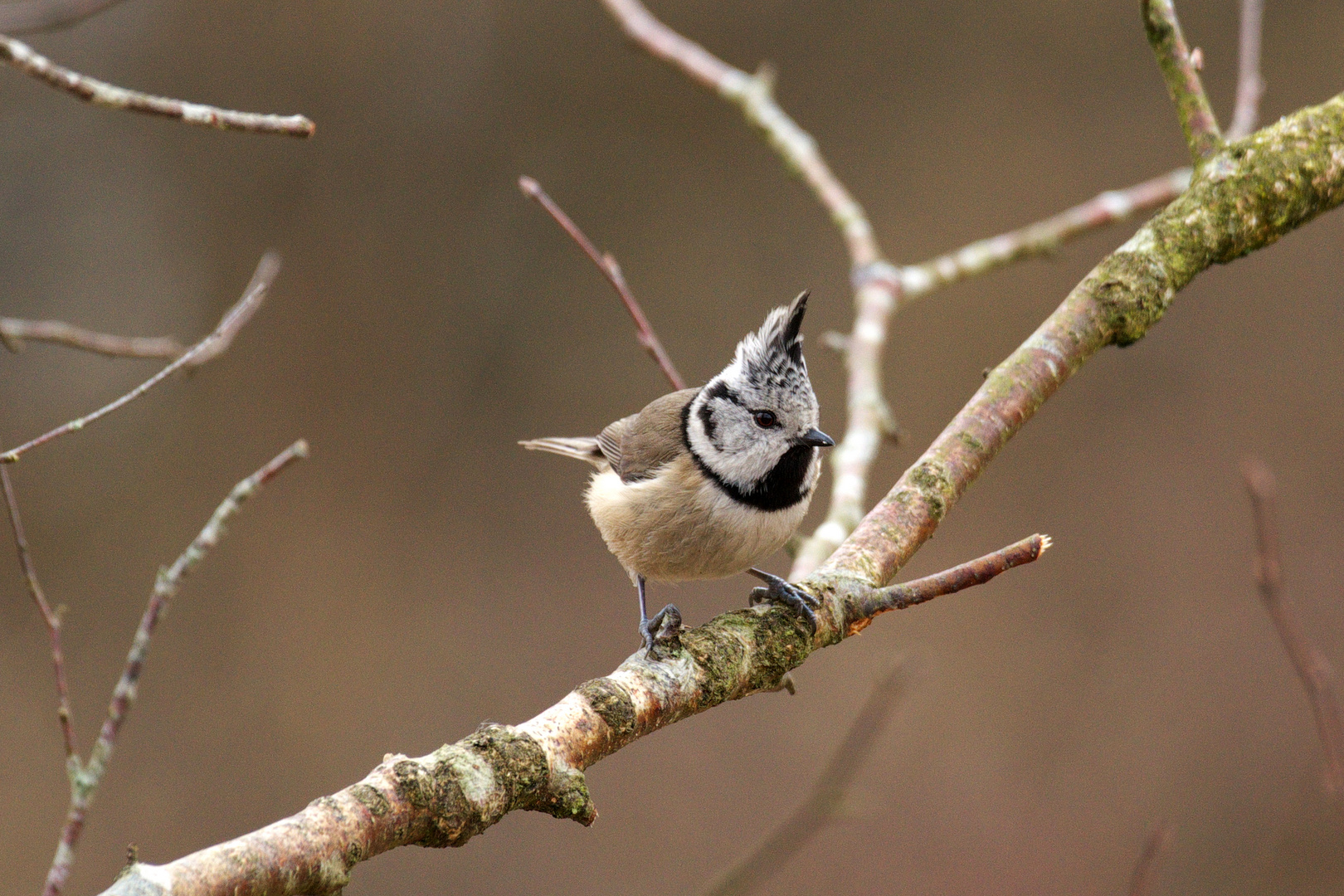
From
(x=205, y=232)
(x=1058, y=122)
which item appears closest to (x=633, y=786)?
(x=205, y=232)

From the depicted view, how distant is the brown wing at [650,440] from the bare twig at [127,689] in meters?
1.18

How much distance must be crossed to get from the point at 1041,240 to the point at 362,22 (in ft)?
13.9

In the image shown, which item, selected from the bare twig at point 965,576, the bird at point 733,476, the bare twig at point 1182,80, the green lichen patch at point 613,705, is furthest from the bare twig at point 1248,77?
the green lichen patch at point 613,705

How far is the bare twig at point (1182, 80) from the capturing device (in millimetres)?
2324

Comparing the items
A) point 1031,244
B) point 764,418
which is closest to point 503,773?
point 764,418

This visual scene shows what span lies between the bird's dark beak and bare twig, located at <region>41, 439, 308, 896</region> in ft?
4.03

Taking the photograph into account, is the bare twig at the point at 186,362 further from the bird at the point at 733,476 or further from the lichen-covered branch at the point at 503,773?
the bird at the point at 733,476

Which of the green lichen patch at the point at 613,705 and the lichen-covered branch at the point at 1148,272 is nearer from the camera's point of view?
the green lichen patch at the point at 613,705

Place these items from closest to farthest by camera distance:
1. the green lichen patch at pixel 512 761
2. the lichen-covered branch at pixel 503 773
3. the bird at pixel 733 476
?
the lichen-covered branch at pixel 503 773 → the green lichen patch at pixel 512 761 → the bird at pixel 733 476

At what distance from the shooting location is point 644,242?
20.7 feet

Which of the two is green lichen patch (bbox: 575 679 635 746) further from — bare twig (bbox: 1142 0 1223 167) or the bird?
bare twig (bbox: 1142 0 1223 167)

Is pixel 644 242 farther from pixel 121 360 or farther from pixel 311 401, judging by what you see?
pixel 121 360

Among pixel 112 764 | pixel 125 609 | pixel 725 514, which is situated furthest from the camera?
pixel 125 609

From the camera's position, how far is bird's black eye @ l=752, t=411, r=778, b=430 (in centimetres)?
265
